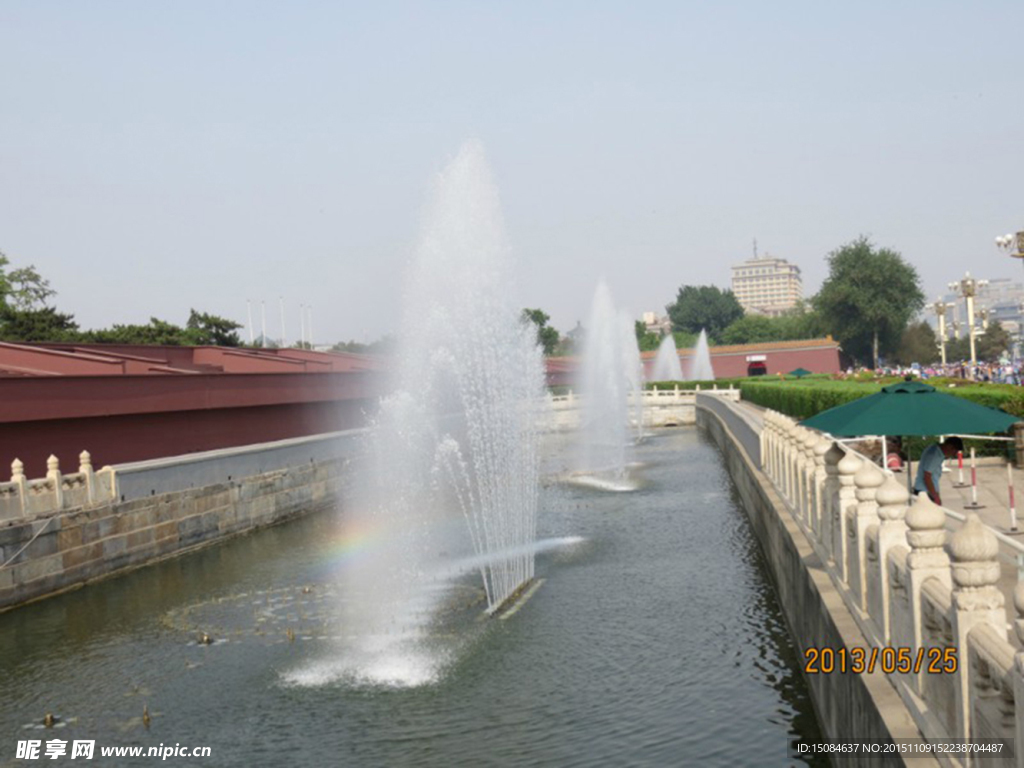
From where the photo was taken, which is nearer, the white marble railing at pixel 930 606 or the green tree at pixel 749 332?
the white marble railing at pixel 930 606

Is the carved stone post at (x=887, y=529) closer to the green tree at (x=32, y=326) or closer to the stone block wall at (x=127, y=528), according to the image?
the stone block wall at (x=127, y=528)

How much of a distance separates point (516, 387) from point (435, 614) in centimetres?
687

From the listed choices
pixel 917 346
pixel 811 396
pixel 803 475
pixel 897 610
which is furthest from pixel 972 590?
pixel 917 346

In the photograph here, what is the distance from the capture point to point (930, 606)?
17.7ft

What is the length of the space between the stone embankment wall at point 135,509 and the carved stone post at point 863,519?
13.8 m

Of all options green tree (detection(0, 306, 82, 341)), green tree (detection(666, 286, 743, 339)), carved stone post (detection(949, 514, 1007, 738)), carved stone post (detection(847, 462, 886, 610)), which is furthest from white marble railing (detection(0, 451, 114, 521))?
green tree (detection(666, 286, 743, 339))

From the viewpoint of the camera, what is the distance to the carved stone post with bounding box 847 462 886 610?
24.7ft

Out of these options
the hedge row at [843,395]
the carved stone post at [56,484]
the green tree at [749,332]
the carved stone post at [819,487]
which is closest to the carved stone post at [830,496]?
the carved stone post at [819,487]

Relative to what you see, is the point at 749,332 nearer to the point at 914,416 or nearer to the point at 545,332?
the point at 545,332

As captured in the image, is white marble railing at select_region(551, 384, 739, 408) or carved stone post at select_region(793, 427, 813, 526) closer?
carved stone post at select_region(793, 427, 813, 526)

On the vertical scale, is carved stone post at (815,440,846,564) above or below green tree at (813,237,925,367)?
below

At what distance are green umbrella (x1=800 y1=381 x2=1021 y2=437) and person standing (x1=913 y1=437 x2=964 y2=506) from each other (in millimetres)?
274

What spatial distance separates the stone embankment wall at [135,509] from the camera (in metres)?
17.1

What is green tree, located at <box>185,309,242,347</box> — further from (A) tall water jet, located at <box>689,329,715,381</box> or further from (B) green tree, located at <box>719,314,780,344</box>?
(B) green tree, located at <box>719,314,780,344</box>
